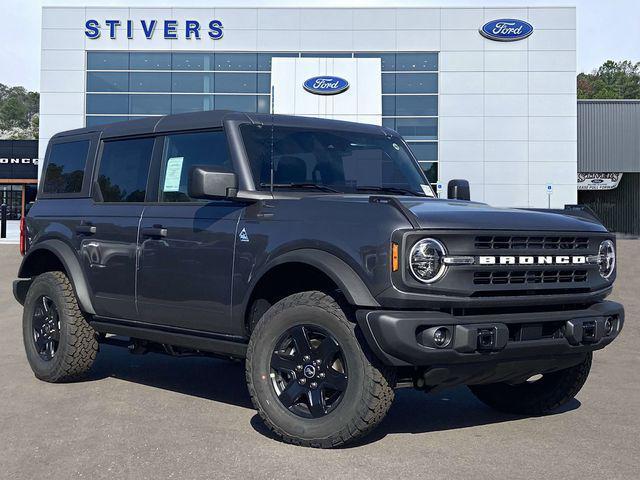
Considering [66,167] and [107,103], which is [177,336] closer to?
[66,167]

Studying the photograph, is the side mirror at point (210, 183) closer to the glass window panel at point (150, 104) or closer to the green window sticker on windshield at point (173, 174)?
the green window sticker on windshield at point (173, 174)

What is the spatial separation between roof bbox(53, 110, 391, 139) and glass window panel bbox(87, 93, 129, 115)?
3291 cm

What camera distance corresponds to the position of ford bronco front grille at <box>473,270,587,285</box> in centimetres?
445

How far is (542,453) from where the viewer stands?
463cm

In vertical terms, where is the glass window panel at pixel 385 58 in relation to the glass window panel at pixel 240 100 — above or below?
above

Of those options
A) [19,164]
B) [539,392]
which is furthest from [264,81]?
[539,392]

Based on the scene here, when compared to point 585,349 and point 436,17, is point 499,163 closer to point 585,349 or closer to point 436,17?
point 436,17

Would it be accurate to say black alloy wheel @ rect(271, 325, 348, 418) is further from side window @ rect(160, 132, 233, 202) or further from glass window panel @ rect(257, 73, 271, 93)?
glass window panel @ rect(257, 73, 271, 93)

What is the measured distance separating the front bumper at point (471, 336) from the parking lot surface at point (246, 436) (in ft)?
1.83

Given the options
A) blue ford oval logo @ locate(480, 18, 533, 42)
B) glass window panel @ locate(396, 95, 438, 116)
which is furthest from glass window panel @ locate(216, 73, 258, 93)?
blue ford oval logo @ locate(480, 18, 533, 42)

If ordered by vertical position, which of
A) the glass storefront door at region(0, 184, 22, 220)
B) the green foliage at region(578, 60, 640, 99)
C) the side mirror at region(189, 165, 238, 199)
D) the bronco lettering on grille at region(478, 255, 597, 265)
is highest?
the green foliage at region(578, 60, 640, 99)

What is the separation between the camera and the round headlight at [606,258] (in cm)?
508

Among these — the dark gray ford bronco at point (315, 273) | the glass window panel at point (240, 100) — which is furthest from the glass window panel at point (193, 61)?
the dark gray ford bronco at point (315, 273)

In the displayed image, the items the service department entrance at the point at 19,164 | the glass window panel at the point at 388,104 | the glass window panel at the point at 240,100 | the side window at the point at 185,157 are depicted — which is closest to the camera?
the side window at the point at 185,157
